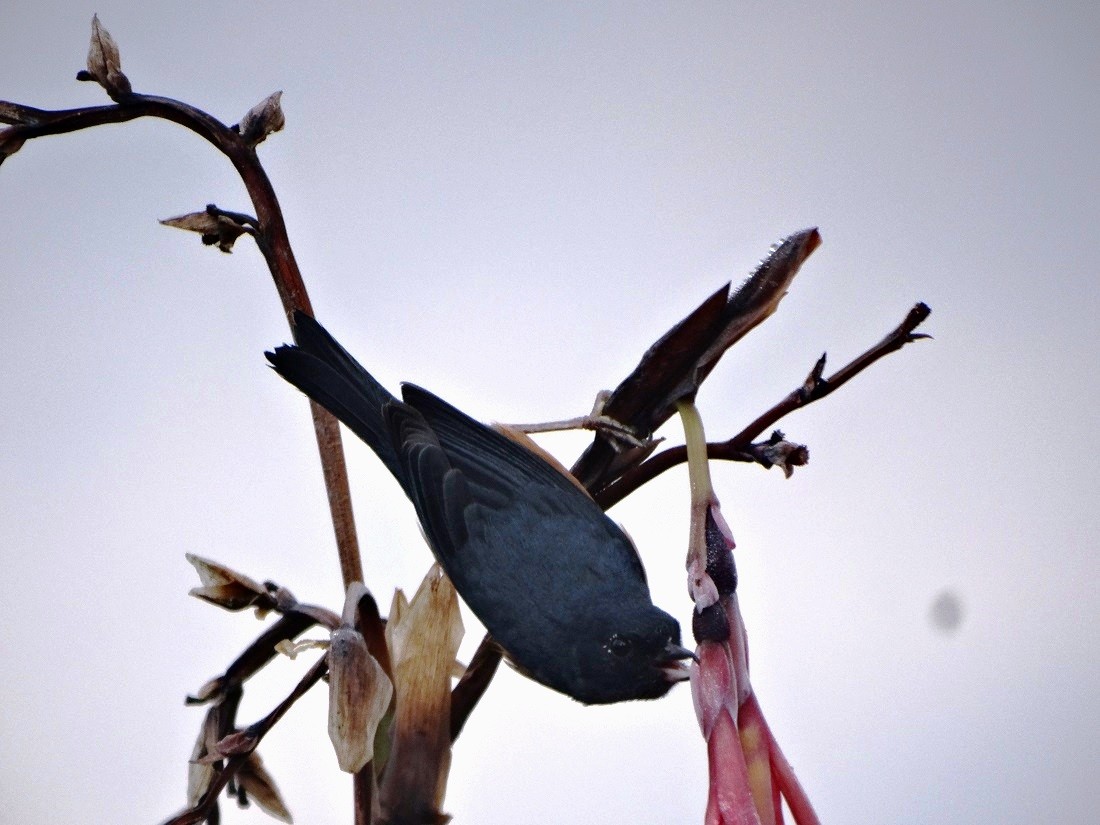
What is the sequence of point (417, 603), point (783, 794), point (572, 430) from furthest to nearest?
1. point (572, 430)
2. point (417, 603)
3. point (783, 794)

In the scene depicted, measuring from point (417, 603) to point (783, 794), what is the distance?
0.67ft

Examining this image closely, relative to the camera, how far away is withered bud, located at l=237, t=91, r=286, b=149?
1.84ft

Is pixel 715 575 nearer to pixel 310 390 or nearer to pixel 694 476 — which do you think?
pixel 694 476

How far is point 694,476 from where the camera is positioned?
0.47 metres

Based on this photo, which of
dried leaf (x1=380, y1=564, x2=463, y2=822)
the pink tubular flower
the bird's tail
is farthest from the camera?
the bird's tail

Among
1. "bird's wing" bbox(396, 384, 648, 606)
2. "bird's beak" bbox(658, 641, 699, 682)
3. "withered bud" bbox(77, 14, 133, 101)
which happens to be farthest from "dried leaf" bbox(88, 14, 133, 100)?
"bird's beak" bbox(658, 641, 699, 682)

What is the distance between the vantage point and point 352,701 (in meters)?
0.48

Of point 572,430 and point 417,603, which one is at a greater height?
point 572,430

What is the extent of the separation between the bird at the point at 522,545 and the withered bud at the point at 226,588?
12 cm

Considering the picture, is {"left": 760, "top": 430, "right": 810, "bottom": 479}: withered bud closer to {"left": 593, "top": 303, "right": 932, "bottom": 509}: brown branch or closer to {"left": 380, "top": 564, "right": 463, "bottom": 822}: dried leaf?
{"left": 593, "top": 303, "right": 932, "bottom": 509}: brown branch

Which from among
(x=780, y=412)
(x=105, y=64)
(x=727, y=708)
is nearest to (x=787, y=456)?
(x=780, y=412)

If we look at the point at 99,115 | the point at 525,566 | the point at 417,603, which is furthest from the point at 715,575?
the point at 99,115

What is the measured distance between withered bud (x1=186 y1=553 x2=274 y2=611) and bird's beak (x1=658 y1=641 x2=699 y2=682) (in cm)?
26

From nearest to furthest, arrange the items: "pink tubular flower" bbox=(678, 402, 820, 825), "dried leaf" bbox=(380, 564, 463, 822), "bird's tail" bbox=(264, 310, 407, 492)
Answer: "pink tubular flower" bbox=(678, 402, 820, 825) < "dried leaf" bbox=(380, 564, 463, 822) < "bird's tail" bbox=(264, 310, 407, 492)
